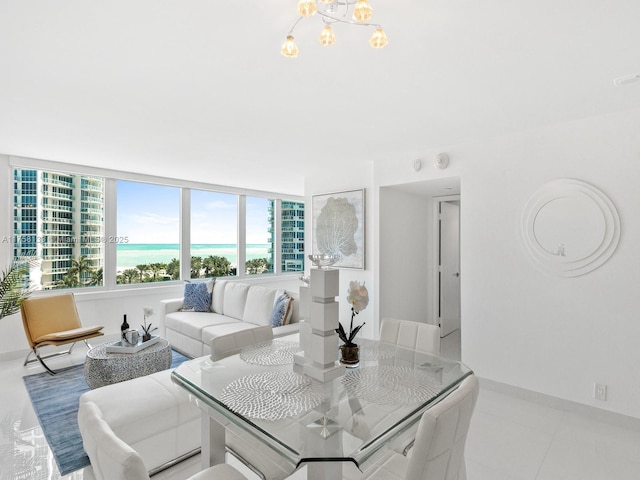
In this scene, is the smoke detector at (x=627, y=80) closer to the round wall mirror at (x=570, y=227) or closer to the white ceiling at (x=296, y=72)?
the white ceiling at (x=296, y=72)

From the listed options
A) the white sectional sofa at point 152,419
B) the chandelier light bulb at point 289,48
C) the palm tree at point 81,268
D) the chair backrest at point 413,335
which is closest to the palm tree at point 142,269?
the palm tree at point 81,268

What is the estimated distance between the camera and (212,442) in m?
1.75

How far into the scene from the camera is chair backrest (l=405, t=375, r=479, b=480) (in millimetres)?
1069

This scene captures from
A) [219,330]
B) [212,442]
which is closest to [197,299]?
[219,330]

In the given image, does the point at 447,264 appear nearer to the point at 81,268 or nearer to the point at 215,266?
the point at 215,266

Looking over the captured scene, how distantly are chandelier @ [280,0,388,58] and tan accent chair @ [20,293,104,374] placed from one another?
3.99m

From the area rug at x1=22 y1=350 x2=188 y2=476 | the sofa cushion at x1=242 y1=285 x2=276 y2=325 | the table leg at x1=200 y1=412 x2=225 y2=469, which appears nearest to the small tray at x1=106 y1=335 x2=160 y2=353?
the area rug at x1=22 y1=350 x2=188 y2=476

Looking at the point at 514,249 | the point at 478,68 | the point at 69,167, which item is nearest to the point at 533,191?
the point at 514,249

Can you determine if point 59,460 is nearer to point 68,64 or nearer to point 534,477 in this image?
point 68,64

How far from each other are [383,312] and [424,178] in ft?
5.73

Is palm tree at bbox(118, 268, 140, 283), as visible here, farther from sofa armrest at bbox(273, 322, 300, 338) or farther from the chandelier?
the chandelier

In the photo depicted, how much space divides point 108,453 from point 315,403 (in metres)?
0.79

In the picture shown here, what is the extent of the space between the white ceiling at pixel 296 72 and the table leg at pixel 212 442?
6.65 feet

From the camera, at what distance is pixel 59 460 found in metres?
2.18
